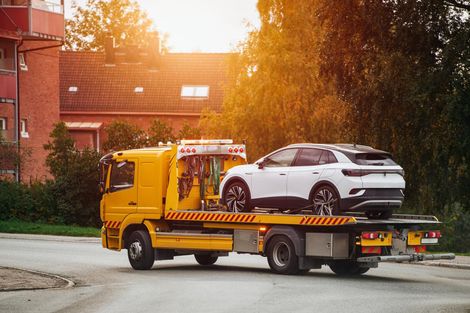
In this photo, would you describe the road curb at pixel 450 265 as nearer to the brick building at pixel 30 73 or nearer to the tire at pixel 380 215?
the tire at pixel 380 215

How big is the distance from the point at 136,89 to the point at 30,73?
509 inches

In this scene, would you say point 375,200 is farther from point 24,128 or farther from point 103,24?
point 103,24

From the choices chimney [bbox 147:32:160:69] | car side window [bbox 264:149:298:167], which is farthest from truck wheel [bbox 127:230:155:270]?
chimney [bbox 147:32:160:69]

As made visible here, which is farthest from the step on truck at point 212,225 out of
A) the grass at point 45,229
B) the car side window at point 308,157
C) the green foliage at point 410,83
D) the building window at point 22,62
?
the building window at point 22,62

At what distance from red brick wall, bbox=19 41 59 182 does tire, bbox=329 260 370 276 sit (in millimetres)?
36882

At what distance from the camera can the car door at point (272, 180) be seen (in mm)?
23250

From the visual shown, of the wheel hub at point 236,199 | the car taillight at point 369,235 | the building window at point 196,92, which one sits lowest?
the car taillight at point 369,235

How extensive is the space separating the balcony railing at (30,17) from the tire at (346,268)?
1396 inches

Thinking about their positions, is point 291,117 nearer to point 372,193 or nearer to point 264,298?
point 372,193

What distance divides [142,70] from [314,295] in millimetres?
55724

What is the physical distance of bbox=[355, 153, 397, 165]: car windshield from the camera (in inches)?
886

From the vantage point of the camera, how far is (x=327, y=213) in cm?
2234

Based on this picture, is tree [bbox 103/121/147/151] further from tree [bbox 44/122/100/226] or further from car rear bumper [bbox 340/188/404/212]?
car rear bumper [bbox 340/188/404/212]

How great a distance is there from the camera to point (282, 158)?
23531 mm
